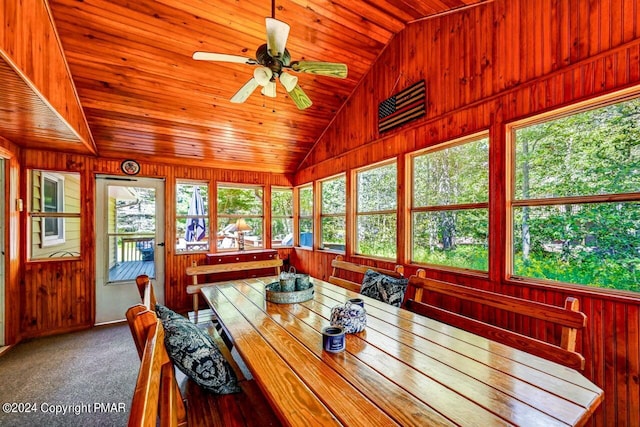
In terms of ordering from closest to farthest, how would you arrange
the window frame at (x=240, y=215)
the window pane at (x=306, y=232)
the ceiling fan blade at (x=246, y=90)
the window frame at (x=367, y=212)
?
the ceiling fan blade at (x=246, y=90), the window frame at (x=367, y=212), the window frame at (x=240, y=215), the window pane at (x=306, y=232)

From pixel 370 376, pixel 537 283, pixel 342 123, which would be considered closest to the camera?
pixel 370 376

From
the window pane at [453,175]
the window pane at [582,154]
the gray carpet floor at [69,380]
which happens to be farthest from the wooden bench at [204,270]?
the window pane at [582,154]

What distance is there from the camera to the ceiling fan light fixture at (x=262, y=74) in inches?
78.5

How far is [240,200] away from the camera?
529cm

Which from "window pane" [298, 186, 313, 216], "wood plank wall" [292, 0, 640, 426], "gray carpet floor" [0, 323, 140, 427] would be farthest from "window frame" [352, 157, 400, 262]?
"gray carpet floor" [0, 323, 140, 427]

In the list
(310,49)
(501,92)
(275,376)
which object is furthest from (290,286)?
(310,49)

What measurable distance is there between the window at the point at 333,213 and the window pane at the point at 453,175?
1.38m

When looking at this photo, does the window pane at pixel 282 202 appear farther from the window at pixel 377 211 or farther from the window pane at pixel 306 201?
the window at pixel 377 211

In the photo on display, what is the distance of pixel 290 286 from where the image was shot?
7.24 ft

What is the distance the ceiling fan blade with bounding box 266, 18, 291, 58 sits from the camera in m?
1.70

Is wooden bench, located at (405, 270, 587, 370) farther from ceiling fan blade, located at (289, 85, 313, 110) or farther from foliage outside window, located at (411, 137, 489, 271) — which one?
ceiling fan blade, located at (289, 85, 313, 110)

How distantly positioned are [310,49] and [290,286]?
2.73 metres

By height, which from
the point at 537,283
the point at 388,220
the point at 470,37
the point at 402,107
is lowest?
the point at 537,283

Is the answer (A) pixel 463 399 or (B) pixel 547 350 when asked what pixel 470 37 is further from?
(A) pixel 463 399
